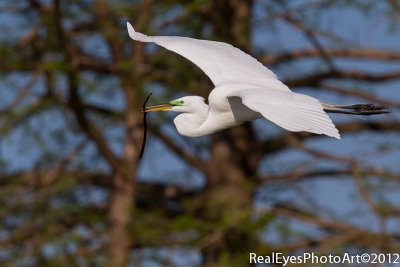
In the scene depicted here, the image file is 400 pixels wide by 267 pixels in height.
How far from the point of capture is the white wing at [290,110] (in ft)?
10.1

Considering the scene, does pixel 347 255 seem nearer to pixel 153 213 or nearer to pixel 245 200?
pixel 245 200

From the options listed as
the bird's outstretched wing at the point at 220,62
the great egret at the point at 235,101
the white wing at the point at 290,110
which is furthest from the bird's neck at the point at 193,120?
the white wing at the point at 290,110

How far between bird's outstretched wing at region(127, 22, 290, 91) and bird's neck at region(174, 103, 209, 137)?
0.10 metres

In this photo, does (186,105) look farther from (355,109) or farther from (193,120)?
(355,109)

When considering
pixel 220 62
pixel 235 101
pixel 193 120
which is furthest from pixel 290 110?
pixel 220 62

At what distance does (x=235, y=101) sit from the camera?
12.3 feet

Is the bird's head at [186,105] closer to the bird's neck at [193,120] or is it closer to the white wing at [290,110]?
the bird's neck at [193,120]

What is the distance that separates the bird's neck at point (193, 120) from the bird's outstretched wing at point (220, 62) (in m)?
0.10

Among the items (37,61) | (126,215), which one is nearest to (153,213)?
(126,215)

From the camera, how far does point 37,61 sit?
7.52 metres

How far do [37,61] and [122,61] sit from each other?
22.4 inches

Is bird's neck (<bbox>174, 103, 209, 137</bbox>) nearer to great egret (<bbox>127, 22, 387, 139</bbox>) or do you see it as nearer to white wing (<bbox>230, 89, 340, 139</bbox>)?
great egret (<bbox>127, 22, 387, 139</bbox>)

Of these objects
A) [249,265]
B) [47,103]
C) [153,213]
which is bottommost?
[249,265]

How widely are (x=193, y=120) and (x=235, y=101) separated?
0.21 meters
